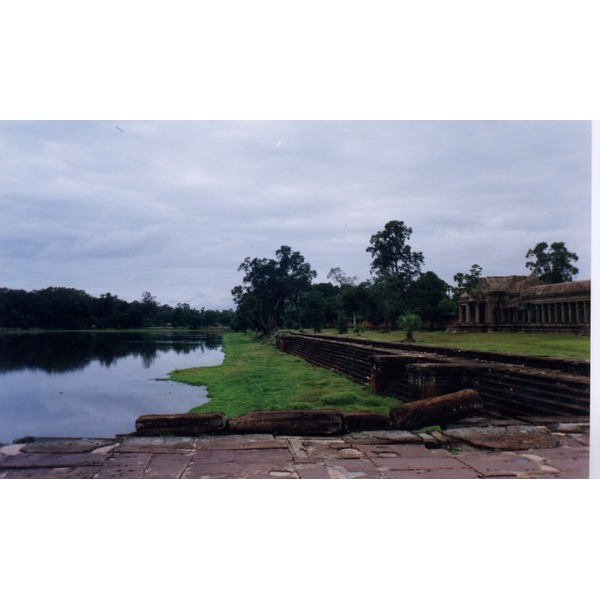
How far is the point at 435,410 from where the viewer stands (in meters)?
4.23

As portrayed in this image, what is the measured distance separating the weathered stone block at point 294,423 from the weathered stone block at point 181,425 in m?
0.15

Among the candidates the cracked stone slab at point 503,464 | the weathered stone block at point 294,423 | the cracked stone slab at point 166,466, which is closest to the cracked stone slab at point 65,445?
the cracked stone slab at point 166,466

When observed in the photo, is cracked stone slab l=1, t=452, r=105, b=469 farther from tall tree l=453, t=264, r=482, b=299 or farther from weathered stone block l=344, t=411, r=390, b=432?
tall tree l=453, t=264, r=482, b=299

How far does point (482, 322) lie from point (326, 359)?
2.54 m

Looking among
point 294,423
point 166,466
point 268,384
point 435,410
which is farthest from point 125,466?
point 268,384

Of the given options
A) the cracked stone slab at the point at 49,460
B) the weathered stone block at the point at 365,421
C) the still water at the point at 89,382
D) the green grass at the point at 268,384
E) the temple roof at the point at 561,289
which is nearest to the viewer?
the cracked stone slab at the point at 49,460

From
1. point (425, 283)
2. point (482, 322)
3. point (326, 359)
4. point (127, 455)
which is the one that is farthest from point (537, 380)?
point (127, 455)

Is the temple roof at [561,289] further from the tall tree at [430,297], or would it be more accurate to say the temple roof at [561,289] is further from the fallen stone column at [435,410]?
the fallen stone column at [435,410]

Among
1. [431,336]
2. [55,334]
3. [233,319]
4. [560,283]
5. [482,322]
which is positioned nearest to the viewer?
[560,283]

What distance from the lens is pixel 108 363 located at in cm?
661

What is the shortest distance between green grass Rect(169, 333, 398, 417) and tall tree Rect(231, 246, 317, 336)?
31.2 inches

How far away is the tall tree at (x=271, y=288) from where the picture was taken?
5.50 m

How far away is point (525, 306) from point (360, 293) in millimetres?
2203

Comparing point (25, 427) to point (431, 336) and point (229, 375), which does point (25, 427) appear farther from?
point (431, 336)
